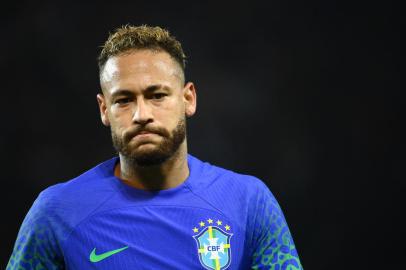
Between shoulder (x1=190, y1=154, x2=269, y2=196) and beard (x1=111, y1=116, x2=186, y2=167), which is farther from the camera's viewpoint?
shoulder (x1=190, y1=154, x2=269, y2=196)

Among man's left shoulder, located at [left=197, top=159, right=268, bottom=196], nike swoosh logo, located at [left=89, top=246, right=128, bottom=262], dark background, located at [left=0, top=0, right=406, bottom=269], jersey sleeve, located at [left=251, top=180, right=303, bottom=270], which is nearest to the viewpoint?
nike swoosh logo, located at [left=89, top=246, right=128, bottom=262]

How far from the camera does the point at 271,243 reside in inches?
83.9

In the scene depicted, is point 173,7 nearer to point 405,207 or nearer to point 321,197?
point 321,197

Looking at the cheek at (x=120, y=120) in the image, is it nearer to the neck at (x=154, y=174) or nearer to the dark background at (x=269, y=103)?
the neck at (x=154, y=174)

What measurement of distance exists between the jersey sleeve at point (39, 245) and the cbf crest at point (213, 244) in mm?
503

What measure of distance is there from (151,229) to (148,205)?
0.32 ft

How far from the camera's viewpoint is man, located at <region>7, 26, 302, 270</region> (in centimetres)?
199

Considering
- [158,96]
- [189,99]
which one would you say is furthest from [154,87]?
[189,99]

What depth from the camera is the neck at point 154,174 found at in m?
2.13

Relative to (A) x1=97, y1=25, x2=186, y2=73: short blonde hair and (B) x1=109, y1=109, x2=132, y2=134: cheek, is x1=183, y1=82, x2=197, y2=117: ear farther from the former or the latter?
(B) x1=109, y1=109, x2=132, y2=134: cheek

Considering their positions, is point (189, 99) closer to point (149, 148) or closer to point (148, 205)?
point (149, 148)

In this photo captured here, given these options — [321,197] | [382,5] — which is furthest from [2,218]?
[382,5]

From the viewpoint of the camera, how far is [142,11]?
3586 mm

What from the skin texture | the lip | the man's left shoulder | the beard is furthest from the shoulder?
the lip
